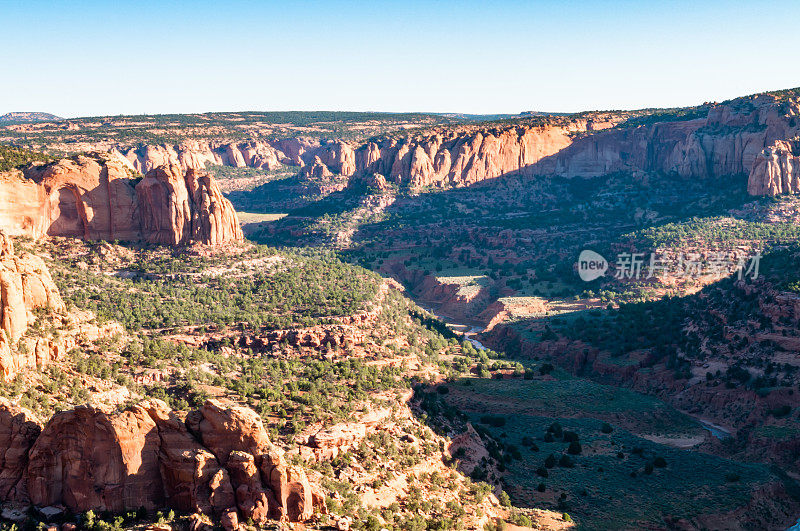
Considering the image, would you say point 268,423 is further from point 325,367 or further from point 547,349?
point 547,349

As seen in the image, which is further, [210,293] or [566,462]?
[210,293]

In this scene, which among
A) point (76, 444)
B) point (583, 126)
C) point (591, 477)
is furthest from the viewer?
point (583, 126)

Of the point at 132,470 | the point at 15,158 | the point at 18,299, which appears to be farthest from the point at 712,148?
the point at 132,470

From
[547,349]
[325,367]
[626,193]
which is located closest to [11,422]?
[325,367]

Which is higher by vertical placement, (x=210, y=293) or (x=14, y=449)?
(x=14, y=449)

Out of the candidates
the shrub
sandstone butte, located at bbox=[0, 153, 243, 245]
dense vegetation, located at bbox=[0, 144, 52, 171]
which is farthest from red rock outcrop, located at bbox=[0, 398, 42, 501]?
dense vegetation, located at bbox=[0, 144, 52, 171]

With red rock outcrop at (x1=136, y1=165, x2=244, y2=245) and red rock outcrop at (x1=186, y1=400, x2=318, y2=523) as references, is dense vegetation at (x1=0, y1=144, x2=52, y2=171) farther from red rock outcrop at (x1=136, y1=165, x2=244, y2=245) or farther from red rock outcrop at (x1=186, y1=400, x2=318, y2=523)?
red rock outcrop at (x1=186, y1=400, x2=318, y2=523)

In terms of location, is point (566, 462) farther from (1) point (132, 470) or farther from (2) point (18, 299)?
(2) point (18, 299)
